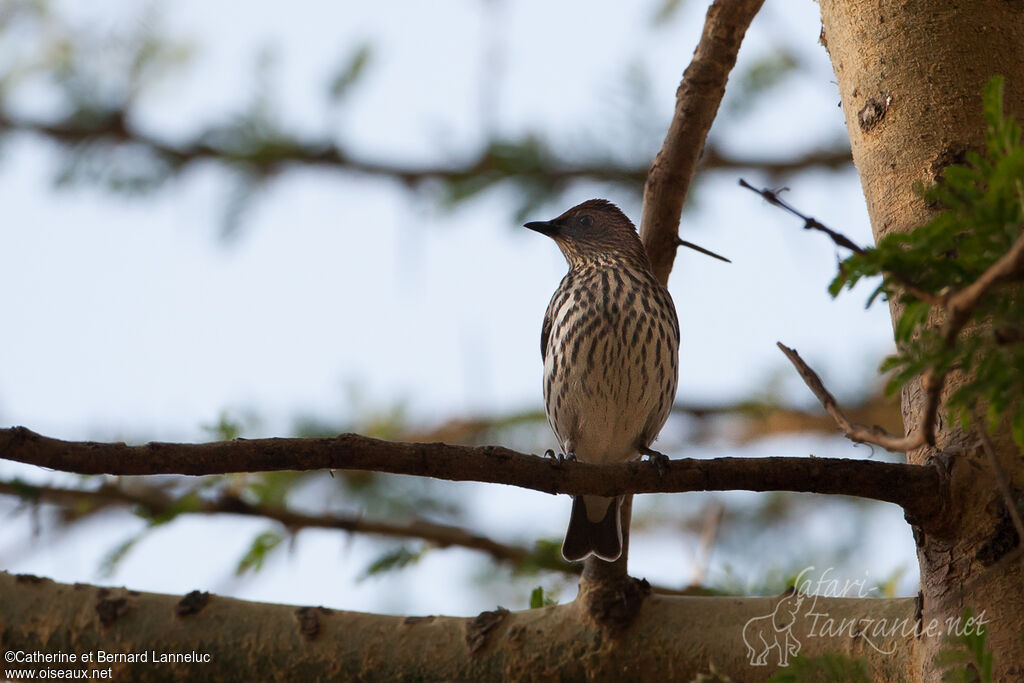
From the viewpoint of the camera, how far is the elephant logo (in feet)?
9.30

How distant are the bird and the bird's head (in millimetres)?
400

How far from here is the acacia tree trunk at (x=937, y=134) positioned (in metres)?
2.45

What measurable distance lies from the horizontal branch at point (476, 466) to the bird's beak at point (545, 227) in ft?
9.91

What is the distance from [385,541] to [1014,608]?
2.50 m

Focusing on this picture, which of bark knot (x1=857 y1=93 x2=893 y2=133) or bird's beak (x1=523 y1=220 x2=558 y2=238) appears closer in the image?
bark knot (x1=857 y1=93 x2=893 y2=133)

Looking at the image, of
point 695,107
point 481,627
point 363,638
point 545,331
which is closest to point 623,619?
point 481,627

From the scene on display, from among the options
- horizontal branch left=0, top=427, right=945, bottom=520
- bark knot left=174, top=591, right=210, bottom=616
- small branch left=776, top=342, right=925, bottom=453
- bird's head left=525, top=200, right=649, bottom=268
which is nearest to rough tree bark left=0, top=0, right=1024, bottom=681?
bark knot left=174, top=591, right=210, bottom=616

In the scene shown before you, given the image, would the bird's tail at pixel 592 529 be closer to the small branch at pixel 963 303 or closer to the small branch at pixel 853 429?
the small branch at pixel 853 429

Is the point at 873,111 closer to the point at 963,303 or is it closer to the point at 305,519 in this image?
the point at 963,303

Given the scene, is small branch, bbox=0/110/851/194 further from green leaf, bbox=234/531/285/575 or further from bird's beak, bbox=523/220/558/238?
green leaf, bbox=234/531/285/575

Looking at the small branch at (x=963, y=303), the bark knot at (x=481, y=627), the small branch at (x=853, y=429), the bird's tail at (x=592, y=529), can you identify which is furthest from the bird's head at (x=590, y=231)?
the small branch at (x=963, y=303)

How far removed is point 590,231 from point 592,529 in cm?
216

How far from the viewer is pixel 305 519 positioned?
4.02 m

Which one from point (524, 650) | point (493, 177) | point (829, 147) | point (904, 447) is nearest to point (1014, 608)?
point (904, 447)
